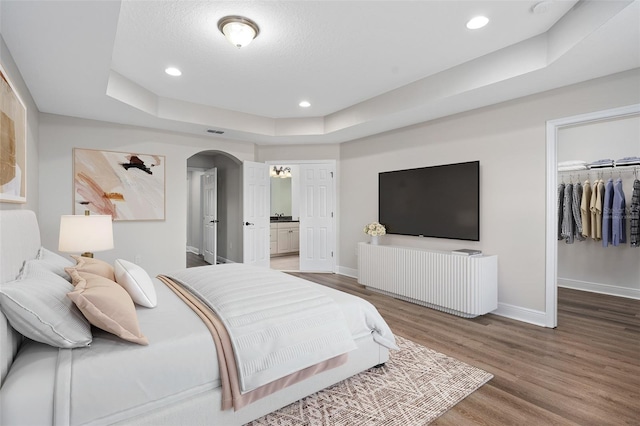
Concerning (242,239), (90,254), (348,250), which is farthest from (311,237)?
(90,254)

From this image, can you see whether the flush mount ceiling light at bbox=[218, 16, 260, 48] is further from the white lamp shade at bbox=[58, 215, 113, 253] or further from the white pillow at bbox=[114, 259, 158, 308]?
the white lamp shade at bbox=[58, 215, 113, 253]

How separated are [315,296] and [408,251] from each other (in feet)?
7.49

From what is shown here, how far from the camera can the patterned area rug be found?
1823 mm

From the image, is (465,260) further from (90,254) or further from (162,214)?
(162,214)

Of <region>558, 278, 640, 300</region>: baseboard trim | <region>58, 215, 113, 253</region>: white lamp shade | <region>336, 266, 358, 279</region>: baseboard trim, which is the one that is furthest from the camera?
<region>336, 266, 358, 279</region>: baseboard trim

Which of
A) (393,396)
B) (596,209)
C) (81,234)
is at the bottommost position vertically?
(393,396)

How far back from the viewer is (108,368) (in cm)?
135

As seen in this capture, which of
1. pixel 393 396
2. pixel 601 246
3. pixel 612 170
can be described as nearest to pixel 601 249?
pixel 601 246

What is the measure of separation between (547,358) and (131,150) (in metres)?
5.24

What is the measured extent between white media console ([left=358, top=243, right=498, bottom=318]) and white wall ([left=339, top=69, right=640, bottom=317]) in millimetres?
253

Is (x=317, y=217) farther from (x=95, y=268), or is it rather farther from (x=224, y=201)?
(x=95, y=268)

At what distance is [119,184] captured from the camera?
4457 mm

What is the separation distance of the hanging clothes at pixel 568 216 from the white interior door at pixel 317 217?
11.2ft

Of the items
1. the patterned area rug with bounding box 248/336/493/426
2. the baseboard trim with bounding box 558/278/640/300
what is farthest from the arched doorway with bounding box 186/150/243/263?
the baseboard trim with bounding box 558/278/640/300
